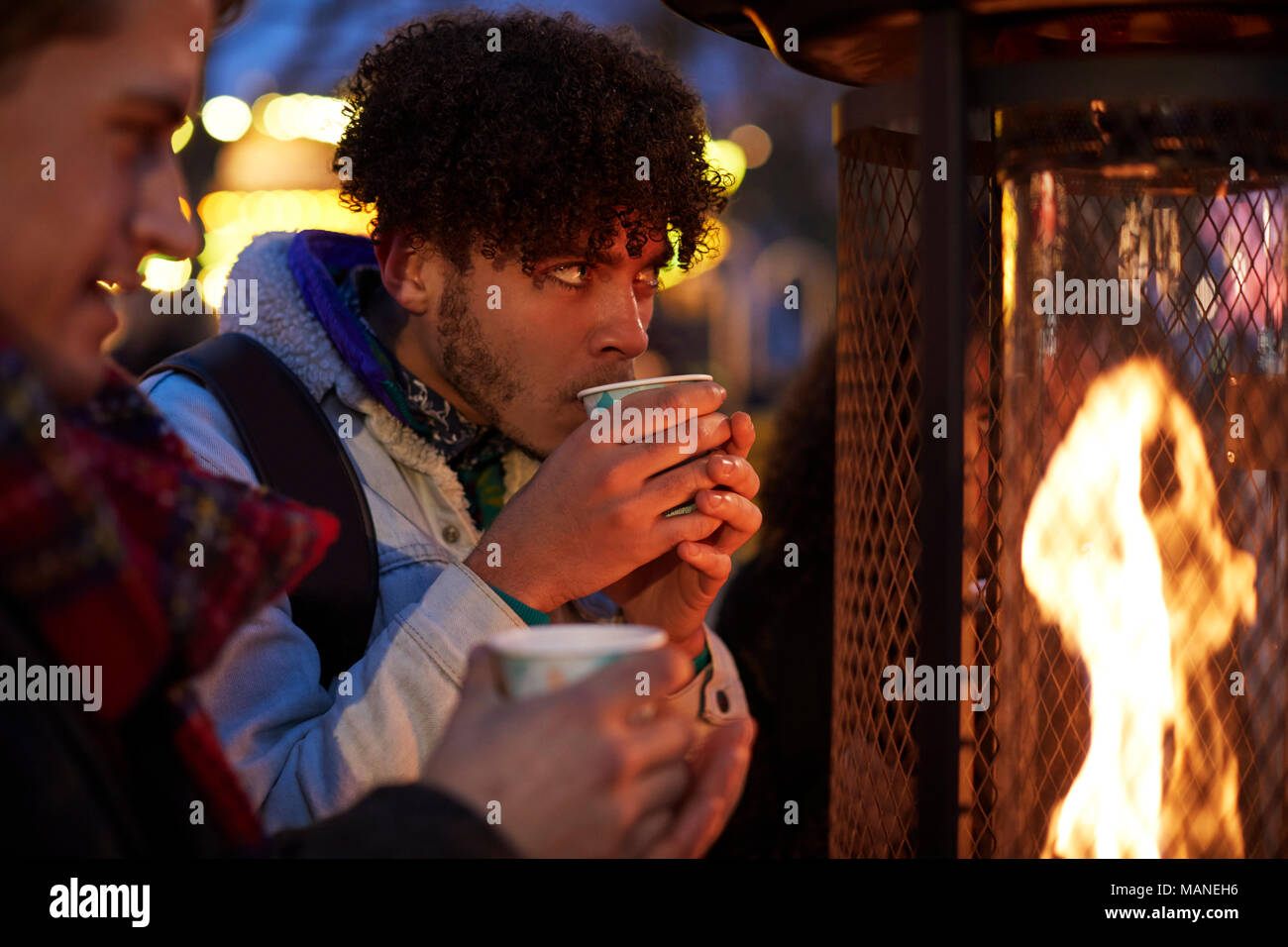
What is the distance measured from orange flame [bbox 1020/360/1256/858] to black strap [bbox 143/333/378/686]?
941 millimetres

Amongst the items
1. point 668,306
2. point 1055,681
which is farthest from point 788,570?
point 668,306

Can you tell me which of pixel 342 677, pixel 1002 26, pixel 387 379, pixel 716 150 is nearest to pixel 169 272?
pixel 716 150

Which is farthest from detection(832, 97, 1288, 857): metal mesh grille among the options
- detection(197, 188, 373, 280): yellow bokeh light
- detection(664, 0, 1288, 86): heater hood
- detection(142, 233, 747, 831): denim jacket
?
detection(197, 188, 373, 280): yellow bokeh light

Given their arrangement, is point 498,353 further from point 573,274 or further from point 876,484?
point 876,484

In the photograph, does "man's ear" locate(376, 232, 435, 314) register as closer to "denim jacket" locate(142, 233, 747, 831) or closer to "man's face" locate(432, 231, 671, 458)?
"man's face" locate(432, 231, 671, 458)

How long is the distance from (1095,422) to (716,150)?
8.50 m

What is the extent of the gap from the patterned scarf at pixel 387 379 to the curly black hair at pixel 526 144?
133 millimetres

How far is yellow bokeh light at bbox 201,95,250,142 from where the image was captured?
9898 millimetres

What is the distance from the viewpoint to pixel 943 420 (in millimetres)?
1373

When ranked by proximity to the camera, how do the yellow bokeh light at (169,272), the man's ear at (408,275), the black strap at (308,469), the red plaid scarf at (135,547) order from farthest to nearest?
the yellow bokeh light at (169,272), the man's ear at (408,275), the black strap at (308,469), the red plaid scarf at (135,547)

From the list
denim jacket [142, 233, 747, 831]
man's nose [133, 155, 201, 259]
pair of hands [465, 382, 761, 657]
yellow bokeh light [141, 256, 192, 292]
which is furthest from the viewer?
yellow bokeh light [141, 256, 192, 292]

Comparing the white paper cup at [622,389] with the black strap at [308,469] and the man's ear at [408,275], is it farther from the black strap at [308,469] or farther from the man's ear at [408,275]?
the man's ear at [408,275]

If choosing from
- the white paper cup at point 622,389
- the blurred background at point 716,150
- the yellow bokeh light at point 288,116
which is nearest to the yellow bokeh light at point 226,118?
the blurred background at point 716,150

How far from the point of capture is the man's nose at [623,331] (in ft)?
5.85
